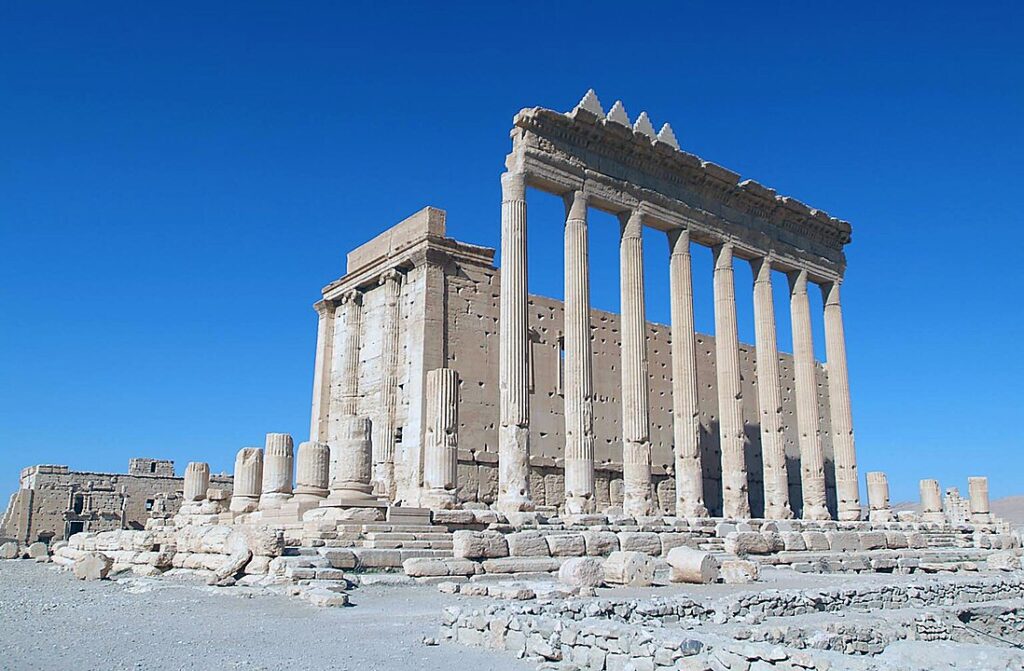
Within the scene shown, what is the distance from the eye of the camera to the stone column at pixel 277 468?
16.8 m

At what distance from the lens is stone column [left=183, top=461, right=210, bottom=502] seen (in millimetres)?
20875

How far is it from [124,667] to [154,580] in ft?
22.4

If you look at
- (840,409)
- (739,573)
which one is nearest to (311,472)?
(739,573)

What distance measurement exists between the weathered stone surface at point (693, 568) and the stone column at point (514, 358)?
206 inches

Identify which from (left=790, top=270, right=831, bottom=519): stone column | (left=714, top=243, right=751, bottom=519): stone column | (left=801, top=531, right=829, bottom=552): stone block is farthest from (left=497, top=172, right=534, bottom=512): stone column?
(left=790, top=270, right=831, bottom=519): stone column

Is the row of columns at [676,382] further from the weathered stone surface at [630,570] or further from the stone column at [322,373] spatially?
the stone column at [322,373]

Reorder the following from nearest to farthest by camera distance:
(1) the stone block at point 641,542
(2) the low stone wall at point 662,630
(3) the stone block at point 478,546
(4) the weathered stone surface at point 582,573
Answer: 1. (2) the low stone wall at point 662,630
2. (4) the weathered stone surface at point 582,573
3. (3) the stone block at point 478,546
4. (1) the stone block at point 641,542

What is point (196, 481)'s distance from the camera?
2105cm

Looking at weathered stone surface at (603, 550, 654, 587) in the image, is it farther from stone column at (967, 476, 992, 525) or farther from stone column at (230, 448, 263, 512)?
stone column at (967, 476, 992, 525)

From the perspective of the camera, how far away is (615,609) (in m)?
8.06

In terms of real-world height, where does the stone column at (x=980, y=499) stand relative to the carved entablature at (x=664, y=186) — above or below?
below

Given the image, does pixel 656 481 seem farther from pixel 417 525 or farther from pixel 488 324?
pixel 417 525

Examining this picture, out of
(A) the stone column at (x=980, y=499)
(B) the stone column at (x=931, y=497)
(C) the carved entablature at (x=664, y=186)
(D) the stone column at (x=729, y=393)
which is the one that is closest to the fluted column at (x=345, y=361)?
(C) the carved entablature at (x=664, y=186)

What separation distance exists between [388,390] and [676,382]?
7.67 m
